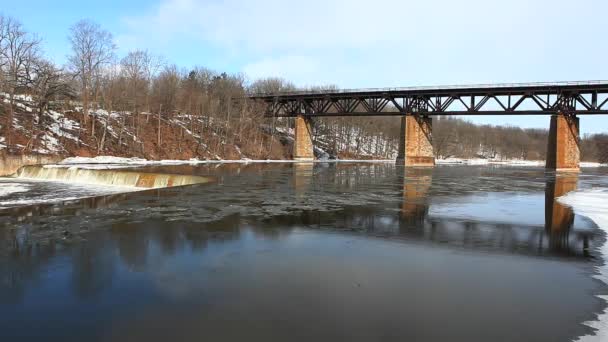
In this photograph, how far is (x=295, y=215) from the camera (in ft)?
50.5

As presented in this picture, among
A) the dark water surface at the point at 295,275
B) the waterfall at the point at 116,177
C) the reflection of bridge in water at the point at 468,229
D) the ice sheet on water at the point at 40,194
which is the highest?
the waterfall at the point at 116,177

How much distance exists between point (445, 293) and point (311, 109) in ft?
239

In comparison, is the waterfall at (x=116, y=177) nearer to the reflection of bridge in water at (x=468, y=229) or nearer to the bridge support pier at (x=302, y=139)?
the reflection of bridge in water at (x=468, y=229)

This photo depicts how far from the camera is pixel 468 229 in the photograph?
13.0m

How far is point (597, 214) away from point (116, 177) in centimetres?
2556

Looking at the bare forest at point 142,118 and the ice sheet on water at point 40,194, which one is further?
the bare forest at point 142,118

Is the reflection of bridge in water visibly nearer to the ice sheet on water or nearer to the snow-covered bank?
the snow-covered bank

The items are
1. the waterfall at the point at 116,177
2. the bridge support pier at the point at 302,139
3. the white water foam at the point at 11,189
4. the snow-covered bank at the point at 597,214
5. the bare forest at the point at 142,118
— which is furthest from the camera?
the bridge support pier at the point at 302,139

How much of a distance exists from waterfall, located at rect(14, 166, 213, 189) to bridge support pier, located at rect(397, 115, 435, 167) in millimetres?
41824

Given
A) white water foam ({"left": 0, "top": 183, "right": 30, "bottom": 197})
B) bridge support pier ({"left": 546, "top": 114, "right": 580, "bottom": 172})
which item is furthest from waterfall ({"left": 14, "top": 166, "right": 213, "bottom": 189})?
bridge support pier ({"left": 546, "top": 114, "right": 580, "bottom": 172})

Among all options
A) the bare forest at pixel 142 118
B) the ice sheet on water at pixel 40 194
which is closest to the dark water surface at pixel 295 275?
the ice sheet on water at pixel 40 194

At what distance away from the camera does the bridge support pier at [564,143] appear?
181ft

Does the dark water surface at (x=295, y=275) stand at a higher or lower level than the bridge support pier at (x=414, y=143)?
lower

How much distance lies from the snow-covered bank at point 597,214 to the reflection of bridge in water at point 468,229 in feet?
2.19
